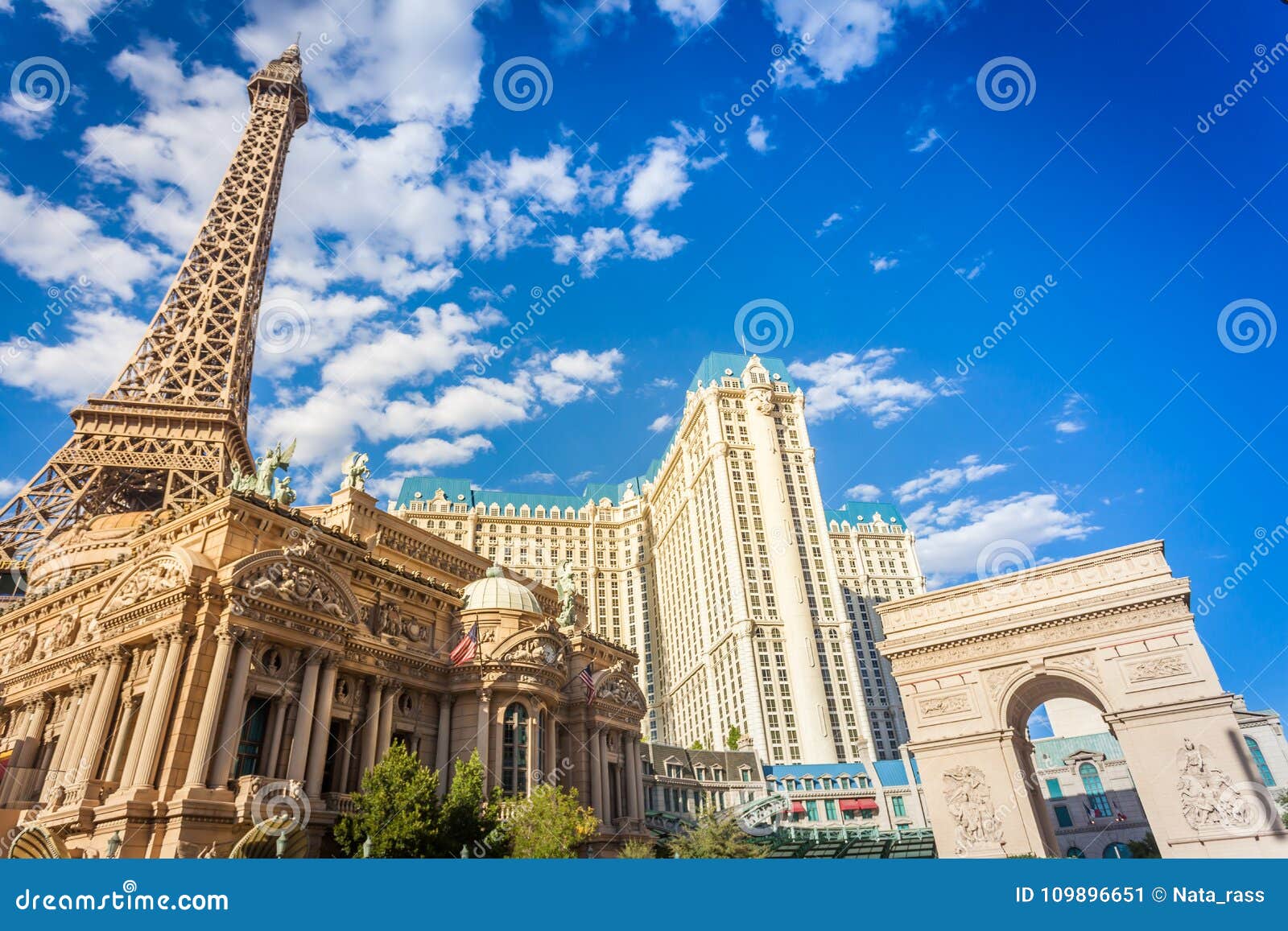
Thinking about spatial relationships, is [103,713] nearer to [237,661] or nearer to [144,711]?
[144,711]

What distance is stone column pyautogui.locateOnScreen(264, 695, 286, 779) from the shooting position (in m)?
33.6

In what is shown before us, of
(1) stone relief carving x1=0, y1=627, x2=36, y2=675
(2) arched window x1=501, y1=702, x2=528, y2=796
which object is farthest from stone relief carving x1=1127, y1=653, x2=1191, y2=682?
(1) stone relief carving x1=0, y1=627, x2=36, y2=675

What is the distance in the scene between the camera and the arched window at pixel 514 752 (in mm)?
41938

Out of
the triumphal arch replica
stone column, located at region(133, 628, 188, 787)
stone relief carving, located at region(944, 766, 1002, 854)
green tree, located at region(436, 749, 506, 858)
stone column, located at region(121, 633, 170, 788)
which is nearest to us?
stone column, located at region(133, 628, 188, 787)

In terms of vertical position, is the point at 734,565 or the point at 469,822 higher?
the point at 734,565

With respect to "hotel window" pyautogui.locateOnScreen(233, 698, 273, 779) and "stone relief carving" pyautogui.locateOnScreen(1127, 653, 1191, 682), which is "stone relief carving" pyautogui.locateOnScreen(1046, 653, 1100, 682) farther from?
"hotel window" pyautogui.locateOnScreen(233, 698, 273, 779)

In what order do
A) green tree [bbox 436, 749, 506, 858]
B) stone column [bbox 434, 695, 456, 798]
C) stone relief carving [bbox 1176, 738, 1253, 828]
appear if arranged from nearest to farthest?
green tree [bbox 436, 749, 506, 858] < stone relief carving [bbox 1176, 738, 1253, 828] < stone column [bbox 434, 695, 456, 798]

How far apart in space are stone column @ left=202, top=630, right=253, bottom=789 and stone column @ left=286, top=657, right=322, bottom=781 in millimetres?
2375

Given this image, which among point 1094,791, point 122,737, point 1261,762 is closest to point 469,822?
point 122,737

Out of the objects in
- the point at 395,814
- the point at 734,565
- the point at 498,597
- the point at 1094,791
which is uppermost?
the point at 734,565

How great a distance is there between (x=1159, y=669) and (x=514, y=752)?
3524cm

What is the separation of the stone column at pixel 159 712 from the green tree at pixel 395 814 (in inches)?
297

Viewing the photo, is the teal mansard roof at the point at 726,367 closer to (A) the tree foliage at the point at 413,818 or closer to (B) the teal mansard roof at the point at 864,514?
(B) the teal mansard roof at the point at 864,514

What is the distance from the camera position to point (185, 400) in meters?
68.1
